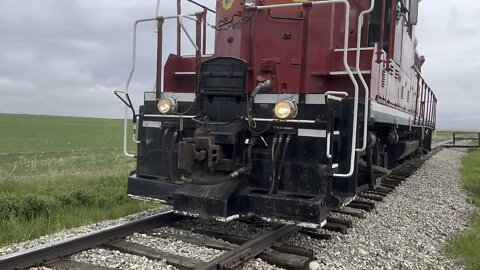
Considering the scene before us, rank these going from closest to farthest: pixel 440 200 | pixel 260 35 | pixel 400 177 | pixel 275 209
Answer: pixel 275 209 → pixel 260 35 → pixel 440 200 → pixel 400 177

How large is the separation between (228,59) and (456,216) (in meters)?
4.81

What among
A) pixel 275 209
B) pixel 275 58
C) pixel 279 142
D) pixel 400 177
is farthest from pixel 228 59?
pixel 400 177

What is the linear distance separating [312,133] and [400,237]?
6.92 feet

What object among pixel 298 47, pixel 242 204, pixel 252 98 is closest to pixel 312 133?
pixel 252 98

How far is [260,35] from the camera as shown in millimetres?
5902

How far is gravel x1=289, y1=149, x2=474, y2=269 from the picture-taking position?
485 centimetres

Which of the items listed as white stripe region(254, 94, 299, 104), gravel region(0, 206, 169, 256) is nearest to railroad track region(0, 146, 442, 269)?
gravel region(0, 206, 169, 256)

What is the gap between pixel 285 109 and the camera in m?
4.84

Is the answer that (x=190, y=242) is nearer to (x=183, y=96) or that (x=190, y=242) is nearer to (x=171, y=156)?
(x=171, y=156)

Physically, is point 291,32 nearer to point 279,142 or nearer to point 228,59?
point 228,59

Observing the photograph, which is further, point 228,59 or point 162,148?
point 162,148

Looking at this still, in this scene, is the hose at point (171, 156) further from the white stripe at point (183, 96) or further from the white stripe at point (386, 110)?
the white stripe at point (386, 110)

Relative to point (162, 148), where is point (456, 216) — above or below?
below

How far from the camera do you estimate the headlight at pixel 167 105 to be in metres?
5.78
